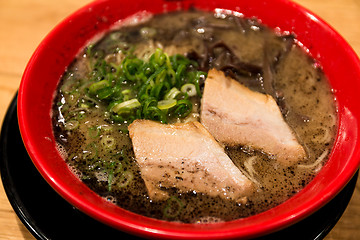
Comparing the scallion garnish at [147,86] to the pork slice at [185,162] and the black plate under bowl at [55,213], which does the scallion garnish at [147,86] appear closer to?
the pork slice at [185,162]

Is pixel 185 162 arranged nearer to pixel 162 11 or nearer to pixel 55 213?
pixel 55 213

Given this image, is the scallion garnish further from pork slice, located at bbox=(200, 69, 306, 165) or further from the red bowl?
the red bowl

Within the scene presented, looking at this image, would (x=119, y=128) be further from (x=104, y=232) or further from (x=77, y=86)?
(x=104, y=232)

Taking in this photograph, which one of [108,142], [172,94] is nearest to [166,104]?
[172,94]

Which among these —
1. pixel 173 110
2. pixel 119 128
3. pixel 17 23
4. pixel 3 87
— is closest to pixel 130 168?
pixel 119 128

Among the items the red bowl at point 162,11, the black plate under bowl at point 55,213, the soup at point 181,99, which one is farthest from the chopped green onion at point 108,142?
the black plate under bowl at point 55,213

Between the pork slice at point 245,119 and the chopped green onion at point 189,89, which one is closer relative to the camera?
the pork slice at point 245,119
